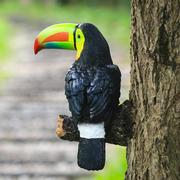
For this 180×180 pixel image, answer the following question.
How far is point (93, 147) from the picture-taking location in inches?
88.3

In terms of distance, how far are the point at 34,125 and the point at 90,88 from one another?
4.58 meters

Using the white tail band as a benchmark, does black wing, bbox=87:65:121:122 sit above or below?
above

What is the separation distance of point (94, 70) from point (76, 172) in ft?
11.0

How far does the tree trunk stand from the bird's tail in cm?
17

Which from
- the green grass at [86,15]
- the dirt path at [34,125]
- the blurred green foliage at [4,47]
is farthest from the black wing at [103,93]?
the green grass at [86,15]

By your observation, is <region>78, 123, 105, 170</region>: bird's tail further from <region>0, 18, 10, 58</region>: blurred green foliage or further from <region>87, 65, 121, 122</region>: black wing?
<region>0, 18, 10, 58</region>: blurred green foliage

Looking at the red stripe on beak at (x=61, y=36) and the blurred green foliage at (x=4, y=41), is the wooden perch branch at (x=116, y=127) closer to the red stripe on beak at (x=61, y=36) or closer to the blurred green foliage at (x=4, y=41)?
the red stripe on beak at (x=61, y=36)

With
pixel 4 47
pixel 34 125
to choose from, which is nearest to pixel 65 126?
pixel 34 125

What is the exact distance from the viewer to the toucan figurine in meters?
2.25

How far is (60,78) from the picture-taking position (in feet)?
29.8

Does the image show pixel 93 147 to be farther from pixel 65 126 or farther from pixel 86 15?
pixel 86 15

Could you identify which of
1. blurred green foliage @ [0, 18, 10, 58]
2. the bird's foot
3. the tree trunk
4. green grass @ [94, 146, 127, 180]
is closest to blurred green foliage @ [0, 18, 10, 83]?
blurred green foliage @ [0, 18, 10, 58]

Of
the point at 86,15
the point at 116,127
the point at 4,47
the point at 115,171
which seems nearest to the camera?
the point at 116,127

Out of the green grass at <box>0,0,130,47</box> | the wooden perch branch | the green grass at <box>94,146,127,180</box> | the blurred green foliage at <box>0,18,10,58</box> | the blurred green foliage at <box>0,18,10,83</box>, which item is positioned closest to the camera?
the wooden perch branch
